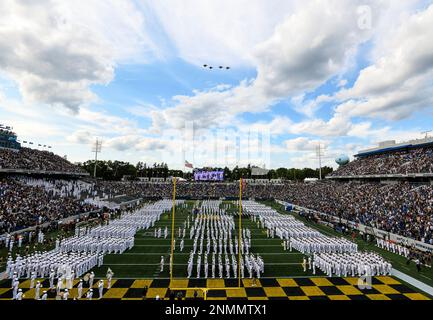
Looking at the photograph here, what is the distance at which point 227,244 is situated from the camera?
2048 cm

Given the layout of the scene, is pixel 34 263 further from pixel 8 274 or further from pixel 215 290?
pixel 215 290

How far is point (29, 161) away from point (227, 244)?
117 ft

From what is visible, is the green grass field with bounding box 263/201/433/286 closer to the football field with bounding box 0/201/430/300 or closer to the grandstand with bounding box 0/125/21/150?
the football field with bounding box 0/201/430/300

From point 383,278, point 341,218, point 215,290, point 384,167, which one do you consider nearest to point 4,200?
point 215,290

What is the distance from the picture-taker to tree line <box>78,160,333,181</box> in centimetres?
9494

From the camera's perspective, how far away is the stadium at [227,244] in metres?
12.8

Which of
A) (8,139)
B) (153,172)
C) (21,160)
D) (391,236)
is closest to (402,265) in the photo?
(391,236)

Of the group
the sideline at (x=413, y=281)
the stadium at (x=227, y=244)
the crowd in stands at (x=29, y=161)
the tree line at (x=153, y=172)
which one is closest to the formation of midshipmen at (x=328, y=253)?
the stadium at (x=227, y=244)

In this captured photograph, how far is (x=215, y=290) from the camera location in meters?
12.7

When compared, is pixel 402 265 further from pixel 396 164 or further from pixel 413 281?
pixel 396 164

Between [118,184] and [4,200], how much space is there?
38659 millimetres

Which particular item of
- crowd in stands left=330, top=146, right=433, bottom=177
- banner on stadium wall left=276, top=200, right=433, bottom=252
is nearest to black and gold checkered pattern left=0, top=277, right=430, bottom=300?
banner on stadium wall left=276, top=200, right=433, bottom=252

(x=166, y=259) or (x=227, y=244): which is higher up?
(x=227, y=244)

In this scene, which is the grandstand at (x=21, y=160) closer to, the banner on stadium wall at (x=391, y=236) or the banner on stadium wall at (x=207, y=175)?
the banner on stadium wall at (x=207, y=175)
